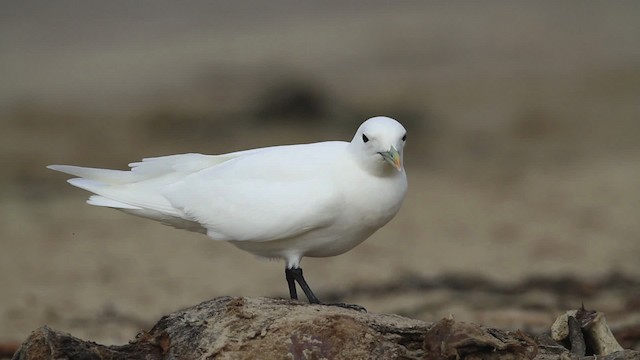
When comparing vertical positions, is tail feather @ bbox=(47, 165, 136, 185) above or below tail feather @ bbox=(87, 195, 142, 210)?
above

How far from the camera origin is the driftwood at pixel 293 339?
16.6 ft

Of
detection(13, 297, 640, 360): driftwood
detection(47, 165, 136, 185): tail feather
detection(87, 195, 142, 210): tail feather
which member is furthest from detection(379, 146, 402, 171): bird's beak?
detection(47, 165, 136, 185): tail feather

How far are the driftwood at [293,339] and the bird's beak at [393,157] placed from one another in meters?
1.01

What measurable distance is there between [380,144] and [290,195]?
21.8 inches

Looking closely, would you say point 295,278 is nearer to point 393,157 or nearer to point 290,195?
point 290,195

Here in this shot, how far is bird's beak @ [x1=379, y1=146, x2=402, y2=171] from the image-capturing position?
20.4 feet

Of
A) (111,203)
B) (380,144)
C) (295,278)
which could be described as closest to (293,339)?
(295,278)

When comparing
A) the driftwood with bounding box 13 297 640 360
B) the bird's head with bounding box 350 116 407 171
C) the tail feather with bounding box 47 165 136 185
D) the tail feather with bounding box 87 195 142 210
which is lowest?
the driftwood with bounding box 13 297 640 360

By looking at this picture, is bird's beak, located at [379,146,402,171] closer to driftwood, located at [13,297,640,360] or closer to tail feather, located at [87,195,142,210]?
driftwood, located at [13,297,640,360]

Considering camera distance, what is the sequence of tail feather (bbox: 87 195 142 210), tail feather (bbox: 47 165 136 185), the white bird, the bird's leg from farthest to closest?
tail feather (bbox: 47 165 136 185) → tail feather (bbox: 87 195 142 210) → the bird's leg → the white bird

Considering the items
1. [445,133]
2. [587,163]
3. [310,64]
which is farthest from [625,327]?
[310,64]

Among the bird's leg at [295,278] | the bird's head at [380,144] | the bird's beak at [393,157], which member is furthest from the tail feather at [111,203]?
the bird's beak at [393,157]

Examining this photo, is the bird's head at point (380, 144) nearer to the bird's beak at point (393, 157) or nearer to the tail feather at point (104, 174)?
the bird's beak at point (393, 157)

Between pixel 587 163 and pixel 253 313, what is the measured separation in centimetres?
1059
